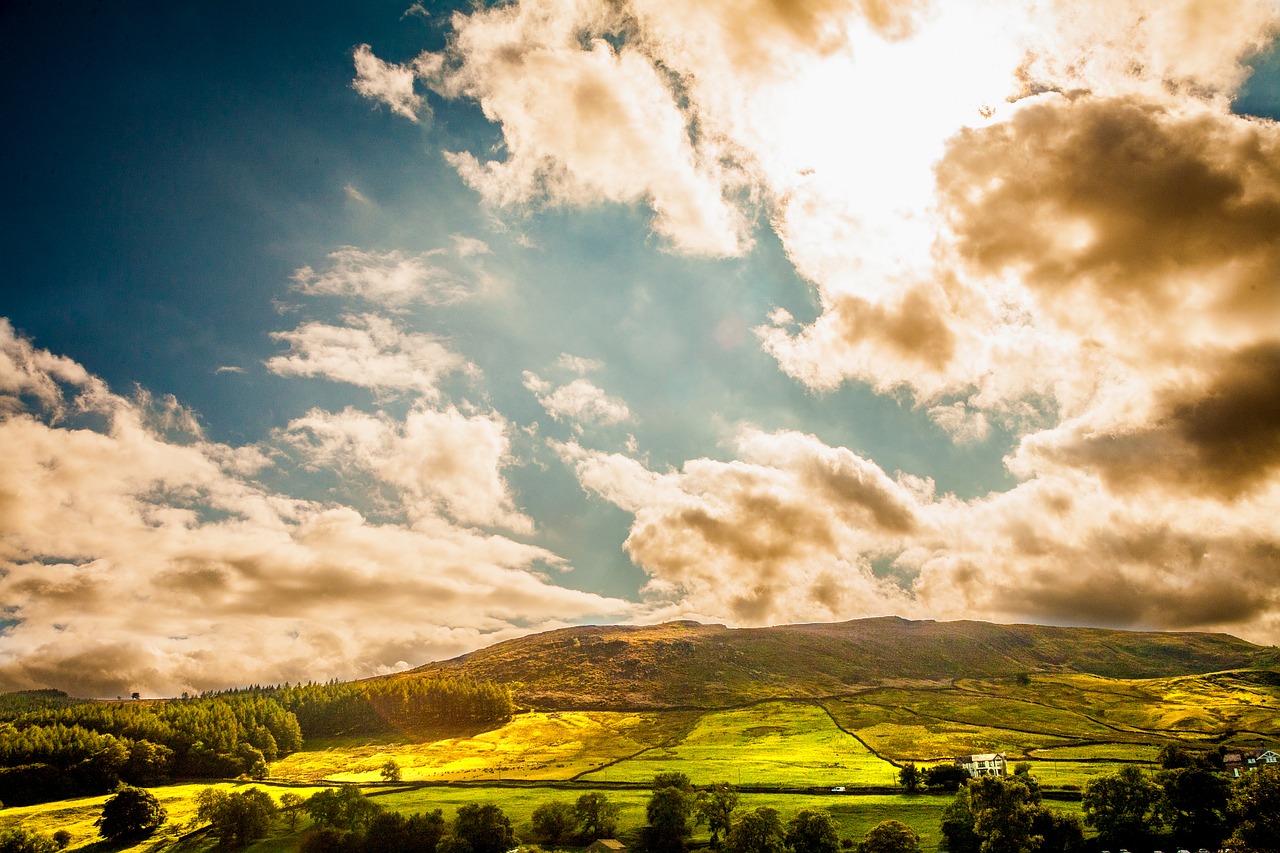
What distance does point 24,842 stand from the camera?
12169 cm

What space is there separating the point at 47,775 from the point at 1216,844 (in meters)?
237

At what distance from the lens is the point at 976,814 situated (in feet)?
323

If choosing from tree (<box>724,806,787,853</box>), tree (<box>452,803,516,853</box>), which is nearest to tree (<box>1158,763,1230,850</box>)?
tree (<box>724,806,787,853</box>)

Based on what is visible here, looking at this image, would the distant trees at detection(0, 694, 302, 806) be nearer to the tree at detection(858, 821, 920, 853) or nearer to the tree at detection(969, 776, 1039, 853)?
the tree at detection(858, 821, 920, 853)

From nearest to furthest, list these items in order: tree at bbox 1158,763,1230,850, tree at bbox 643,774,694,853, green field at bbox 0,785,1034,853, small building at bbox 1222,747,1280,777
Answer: tree at bbox 1158,763,1230,850, tree at bbox 643,774,694,853, green field at bbox 0,785,1034,853, small building at bbox 1222,747,1280,777

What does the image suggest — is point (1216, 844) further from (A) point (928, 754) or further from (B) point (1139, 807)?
(A) point (928, 754)

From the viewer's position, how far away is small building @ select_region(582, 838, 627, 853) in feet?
352

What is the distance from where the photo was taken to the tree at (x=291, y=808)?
447ft

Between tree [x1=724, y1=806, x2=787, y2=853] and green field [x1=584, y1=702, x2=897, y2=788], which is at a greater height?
tree [x1=724, y1=806, x2=787, y2=853]

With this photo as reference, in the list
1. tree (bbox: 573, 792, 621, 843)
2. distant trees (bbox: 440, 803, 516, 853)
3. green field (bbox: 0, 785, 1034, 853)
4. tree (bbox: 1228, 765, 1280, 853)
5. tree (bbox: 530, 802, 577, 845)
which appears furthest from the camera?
green field (bbox: 0, 785, 1034, 853)

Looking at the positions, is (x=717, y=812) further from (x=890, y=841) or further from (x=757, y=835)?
(x=890, y=841)

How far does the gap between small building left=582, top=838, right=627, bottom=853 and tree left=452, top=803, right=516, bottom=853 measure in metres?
13.3

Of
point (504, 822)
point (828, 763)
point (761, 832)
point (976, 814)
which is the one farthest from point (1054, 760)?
point (504, 822)

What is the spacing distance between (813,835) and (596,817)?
121ft
